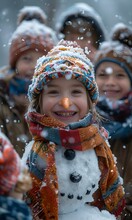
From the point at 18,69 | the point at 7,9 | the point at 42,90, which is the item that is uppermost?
the point at 7,9

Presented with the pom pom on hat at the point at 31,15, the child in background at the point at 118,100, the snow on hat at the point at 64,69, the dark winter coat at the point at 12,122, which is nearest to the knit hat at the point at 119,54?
the child in background at the point at 118,100

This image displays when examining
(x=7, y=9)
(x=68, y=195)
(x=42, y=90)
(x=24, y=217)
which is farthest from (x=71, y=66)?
(x=7, y=9)

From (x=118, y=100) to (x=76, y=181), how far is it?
1.52 m

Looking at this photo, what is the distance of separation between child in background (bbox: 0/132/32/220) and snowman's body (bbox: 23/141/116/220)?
79 centimetres

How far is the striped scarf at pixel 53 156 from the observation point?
267 centimetres

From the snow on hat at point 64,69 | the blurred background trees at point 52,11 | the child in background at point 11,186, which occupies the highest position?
the blurred background trees at point 52,11

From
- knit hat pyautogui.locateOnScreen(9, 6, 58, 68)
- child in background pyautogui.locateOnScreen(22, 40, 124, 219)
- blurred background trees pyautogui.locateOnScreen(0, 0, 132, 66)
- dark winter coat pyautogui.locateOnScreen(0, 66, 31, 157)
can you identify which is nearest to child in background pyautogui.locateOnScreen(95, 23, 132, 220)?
knit hat pyautogui.locateOnScreen(9, 6, 58, 68)

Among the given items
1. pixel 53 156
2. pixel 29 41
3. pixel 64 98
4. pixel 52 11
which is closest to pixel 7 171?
pixel 53 156

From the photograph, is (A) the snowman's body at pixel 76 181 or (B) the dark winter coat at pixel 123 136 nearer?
(A) the snowman's body at pixel 76 181

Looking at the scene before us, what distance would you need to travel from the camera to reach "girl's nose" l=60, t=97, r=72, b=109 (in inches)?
108

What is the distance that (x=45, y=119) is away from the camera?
2.78 m

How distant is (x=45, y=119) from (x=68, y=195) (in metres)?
0.46

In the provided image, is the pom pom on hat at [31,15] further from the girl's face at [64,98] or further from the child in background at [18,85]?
the girl's face at [64,98]

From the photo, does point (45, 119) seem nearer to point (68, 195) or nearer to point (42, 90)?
point (42, 90)
